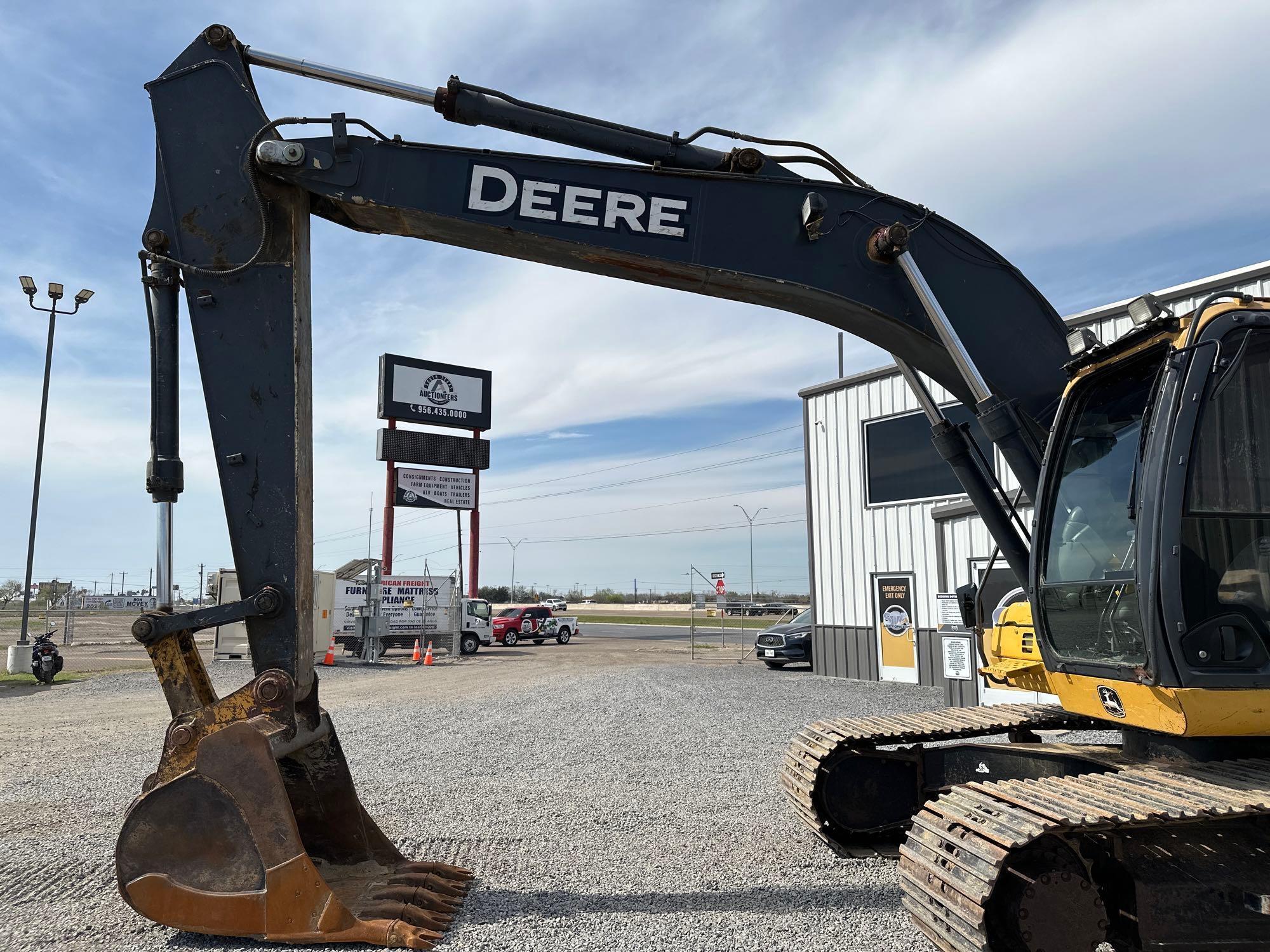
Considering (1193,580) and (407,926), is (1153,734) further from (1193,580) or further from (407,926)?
(407,926)

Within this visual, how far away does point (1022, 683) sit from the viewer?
588 centimetres

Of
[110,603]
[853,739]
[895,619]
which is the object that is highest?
[895,619]

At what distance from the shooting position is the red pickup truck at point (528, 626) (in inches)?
1495

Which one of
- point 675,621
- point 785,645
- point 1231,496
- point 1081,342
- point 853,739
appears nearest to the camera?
point 1231,496

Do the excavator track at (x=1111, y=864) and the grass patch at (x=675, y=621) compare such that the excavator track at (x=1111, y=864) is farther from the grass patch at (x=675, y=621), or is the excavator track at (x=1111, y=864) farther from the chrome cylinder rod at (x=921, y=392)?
the grass patch at (x=675, y=621)

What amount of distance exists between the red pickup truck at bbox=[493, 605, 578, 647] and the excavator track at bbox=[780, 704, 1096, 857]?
105 ft

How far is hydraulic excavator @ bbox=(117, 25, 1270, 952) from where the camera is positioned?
402cm

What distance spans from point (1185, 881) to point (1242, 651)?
3.45 feet

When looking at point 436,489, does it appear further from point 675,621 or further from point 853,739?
point 675,621

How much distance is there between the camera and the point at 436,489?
34.6 meters

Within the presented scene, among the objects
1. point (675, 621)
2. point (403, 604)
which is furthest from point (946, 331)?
point (675, 621)

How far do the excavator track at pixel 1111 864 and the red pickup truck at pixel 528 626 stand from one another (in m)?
34.7

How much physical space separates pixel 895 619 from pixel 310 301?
15.5 metres

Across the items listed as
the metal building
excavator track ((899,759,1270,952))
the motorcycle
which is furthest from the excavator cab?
the motorcycle
